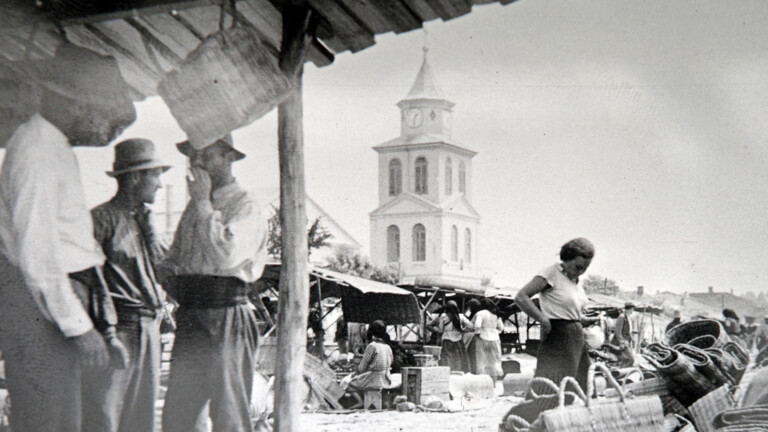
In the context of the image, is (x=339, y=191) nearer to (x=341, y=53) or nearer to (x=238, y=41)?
(x=341, y=53)

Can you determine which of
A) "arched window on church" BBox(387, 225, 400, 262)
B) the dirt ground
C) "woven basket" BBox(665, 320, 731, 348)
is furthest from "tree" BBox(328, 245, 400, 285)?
"woven basket" BBox(665, 320, 731, 348)

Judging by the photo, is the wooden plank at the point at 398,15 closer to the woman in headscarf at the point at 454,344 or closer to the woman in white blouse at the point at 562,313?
the woman in white blouse at the point at 562,313

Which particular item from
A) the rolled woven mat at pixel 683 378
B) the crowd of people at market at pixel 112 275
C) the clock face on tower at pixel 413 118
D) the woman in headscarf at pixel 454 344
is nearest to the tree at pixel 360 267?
the clock face on tower at pixel 413 118

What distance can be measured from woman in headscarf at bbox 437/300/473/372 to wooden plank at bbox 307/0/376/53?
32.3 feet

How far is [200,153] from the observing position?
16.2ft

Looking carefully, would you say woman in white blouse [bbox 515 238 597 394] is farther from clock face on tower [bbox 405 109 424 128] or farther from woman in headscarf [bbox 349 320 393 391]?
woman in headscarf [bbox 349 320 393 391]

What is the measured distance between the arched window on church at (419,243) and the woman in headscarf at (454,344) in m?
6.58

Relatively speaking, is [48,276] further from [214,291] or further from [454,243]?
[454,243]

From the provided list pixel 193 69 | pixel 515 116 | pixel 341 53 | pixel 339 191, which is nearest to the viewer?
pixel 193 69

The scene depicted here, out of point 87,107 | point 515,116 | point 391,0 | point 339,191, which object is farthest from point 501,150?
point 87,107

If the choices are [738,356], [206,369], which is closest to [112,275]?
[206,369]

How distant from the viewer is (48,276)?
4.13 meters

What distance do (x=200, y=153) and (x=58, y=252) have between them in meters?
1.07

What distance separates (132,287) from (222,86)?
124 cm
